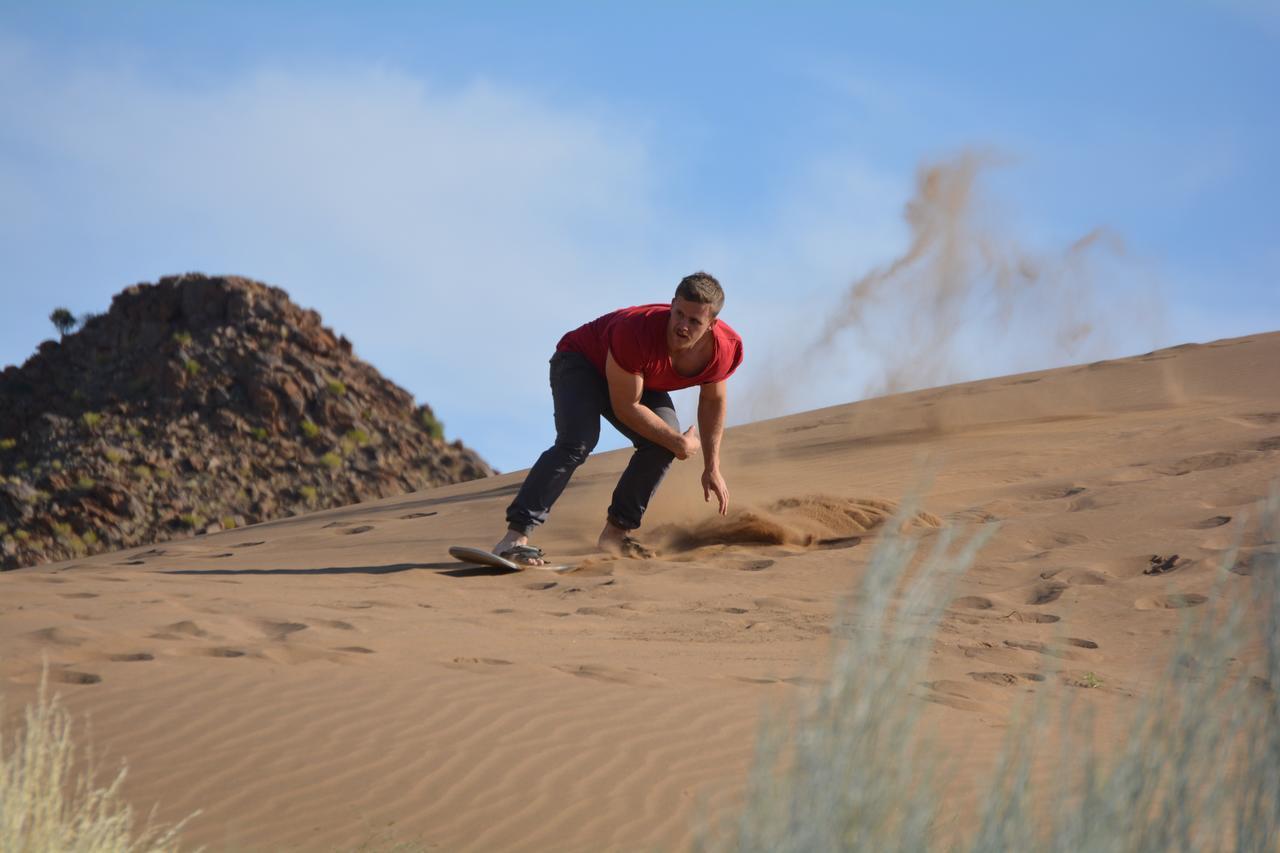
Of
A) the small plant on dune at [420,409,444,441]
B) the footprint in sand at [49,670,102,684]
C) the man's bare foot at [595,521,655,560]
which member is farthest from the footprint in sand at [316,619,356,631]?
the small plant on dune at [420,409,444,441]

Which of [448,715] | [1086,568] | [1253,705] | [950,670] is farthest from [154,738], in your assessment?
[1086,568]

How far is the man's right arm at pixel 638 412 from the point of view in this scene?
6137 millimetres

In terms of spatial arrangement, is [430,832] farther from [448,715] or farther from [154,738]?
[154,738]

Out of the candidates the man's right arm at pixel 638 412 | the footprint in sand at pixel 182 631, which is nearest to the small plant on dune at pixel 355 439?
the man's right arm at pixel 638 412

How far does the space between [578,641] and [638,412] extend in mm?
1486

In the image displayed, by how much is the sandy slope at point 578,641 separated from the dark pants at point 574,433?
0.40 meters

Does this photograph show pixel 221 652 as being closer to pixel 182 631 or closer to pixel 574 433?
pixel 182 631

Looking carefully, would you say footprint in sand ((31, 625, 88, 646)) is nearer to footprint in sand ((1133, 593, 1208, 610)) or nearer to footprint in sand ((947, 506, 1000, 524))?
footprint in sand ((1133, 593, 1208, 610))

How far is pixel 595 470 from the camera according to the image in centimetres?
1226

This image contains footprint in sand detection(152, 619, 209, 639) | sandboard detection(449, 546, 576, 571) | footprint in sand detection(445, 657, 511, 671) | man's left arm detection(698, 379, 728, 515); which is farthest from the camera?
sandboard detection(449, 546, 576, 571)

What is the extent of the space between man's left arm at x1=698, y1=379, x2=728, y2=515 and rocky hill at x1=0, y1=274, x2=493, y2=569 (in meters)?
15.2

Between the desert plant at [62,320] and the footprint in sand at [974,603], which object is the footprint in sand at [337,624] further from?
the desert plant at [62,320]

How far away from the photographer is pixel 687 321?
5773 millimetres

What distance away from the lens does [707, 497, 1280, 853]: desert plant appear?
1946 mm
